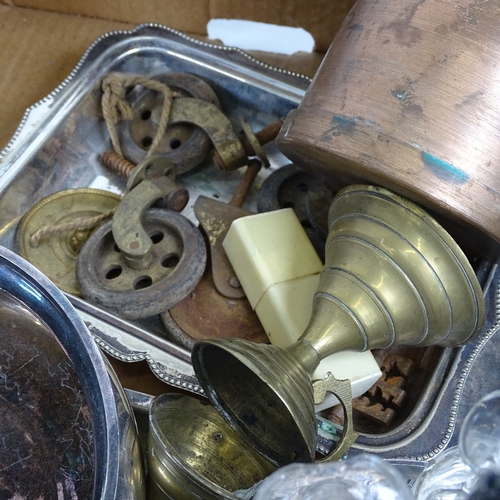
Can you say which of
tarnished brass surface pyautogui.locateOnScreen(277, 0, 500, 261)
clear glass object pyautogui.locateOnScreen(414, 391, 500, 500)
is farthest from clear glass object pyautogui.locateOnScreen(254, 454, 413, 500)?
tarnished brass surface pyautogui.locateOnScreen(277, 0, 500, 261)

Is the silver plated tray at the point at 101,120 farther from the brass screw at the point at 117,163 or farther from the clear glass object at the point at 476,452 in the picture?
the clear glass object at the point at 476,452

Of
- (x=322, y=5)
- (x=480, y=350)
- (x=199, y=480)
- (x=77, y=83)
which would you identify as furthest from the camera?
(x=322, y=5)

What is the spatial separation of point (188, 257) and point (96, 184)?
30 centimetres

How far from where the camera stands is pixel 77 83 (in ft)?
3.48

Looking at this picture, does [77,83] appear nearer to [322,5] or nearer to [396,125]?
[322,5]

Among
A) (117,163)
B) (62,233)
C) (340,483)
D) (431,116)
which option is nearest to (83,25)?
(117,163)

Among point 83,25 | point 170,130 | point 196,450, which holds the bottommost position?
point 196,450

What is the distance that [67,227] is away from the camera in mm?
939

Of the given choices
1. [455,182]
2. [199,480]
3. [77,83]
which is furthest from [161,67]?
[199,480]

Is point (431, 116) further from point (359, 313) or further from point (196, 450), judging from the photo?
point (196, 450)

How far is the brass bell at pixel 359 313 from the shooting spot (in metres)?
0.65

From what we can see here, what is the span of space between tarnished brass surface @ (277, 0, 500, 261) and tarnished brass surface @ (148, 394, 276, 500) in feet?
1.10

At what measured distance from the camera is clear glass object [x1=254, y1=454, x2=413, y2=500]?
0.43 meters

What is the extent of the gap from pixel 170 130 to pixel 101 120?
0.42ft
